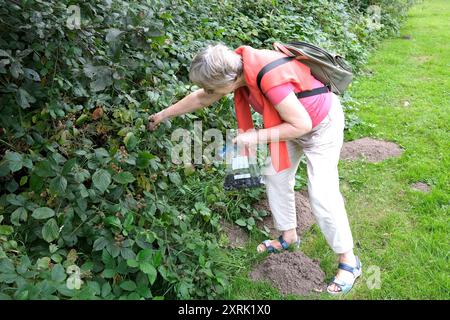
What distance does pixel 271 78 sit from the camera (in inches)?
97.0


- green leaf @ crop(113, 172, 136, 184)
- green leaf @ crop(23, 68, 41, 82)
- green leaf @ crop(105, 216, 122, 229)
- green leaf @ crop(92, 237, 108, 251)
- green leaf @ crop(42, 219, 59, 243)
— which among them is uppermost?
green leaf @ crop(23, 68, 41, 82)

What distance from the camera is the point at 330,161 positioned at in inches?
110

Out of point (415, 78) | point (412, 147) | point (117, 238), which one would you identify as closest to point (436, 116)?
point (412, 147)

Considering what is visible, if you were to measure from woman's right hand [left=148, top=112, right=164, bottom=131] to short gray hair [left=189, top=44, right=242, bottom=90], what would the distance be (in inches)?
23.3

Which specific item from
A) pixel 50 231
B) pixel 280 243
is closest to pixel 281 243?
pixel 280 243

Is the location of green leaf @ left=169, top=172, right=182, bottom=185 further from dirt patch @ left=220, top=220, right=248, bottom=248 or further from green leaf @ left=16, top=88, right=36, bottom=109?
green leaf @ left=16, top=88, right=36, bottom=109

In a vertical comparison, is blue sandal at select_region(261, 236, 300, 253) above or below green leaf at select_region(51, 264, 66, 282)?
below

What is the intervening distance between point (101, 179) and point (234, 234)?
1.27 metres

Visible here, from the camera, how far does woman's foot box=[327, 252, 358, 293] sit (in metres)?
2.93

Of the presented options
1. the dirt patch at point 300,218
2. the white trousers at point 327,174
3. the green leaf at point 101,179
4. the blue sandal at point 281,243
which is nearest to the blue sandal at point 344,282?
the white trousers at point 327,174

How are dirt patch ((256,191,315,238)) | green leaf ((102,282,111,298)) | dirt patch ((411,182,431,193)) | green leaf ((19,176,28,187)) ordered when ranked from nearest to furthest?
green leaf ((102,282,111,298)) → green leaf ((19,176,28,187)) → dirt patch ((256,191,315,238)) → dirt patch ((411,182,431,193))

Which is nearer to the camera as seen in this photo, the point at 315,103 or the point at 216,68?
the point at 216,68

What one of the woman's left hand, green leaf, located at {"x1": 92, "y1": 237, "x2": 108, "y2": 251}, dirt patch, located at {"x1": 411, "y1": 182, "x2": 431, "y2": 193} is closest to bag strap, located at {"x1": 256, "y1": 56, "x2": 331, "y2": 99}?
the woman's left hand

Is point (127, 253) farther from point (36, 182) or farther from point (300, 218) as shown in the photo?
point (300, 218)
